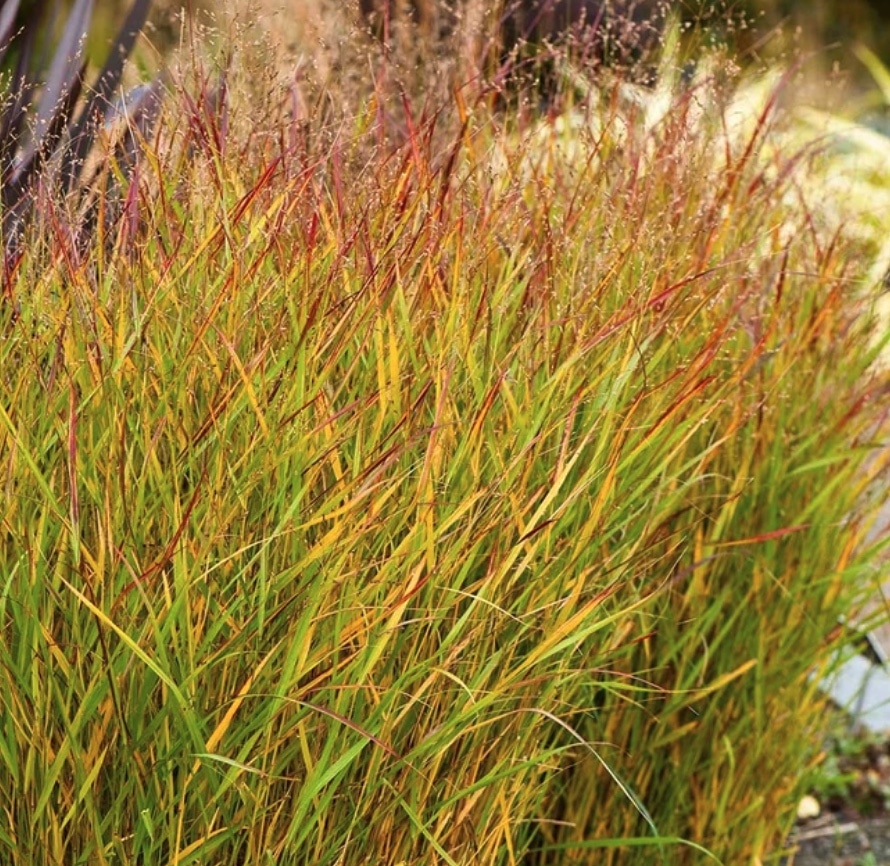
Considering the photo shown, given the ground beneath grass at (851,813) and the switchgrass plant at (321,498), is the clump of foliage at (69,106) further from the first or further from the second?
the ground beneath grass at (851,813)

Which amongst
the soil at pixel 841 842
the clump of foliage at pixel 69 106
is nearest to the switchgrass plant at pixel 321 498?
the clump of foliage at pixel 69 106

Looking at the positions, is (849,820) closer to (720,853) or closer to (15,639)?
(720,853)

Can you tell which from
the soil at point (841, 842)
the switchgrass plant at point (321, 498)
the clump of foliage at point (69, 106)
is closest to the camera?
the switchgrass plant at point (321, 498)

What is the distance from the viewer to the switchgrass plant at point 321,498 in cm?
141

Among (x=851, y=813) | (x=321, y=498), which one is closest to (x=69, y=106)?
(x=321, y=498)

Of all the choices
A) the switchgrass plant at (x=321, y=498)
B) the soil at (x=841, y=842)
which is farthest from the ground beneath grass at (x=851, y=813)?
the switchgrass plant at (x=321, y=498)

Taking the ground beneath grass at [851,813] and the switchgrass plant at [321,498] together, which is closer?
the switchgrass plant at [321,498]

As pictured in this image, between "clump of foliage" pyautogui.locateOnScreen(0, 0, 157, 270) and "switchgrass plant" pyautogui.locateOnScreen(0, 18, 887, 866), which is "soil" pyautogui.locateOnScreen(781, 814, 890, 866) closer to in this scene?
"switchgrass plant" pyautogui.locateOnScreen(0, 18, 887, 866)

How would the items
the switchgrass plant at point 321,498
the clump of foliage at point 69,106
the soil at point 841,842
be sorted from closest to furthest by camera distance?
the switchgrass plant at point 321,498 < the clump of foliage at point 69,106 < the soil at point 841,842

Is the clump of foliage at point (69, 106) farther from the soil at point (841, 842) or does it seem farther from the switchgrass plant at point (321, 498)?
the soil at point (841, 842)

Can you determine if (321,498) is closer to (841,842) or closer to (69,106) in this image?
(69,106)

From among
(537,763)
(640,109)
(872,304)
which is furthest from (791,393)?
(537,763)

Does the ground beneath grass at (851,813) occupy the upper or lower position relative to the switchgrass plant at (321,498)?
lower

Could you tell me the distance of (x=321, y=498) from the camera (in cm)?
153
